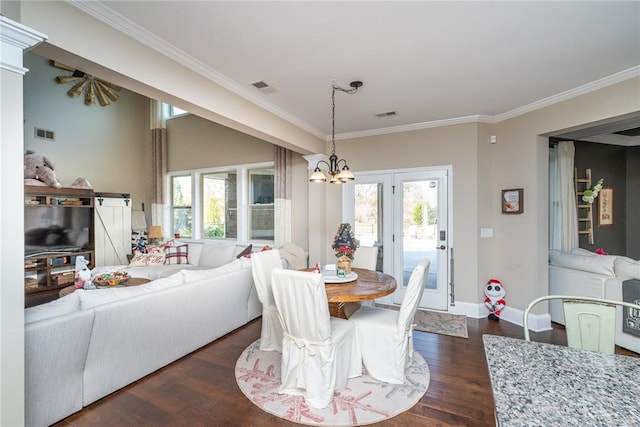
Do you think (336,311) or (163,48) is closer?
(163,48)

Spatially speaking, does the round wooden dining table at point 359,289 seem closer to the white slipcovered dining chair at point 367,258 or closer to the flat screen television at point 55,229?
the white slipcovered dining chair at point 367,258

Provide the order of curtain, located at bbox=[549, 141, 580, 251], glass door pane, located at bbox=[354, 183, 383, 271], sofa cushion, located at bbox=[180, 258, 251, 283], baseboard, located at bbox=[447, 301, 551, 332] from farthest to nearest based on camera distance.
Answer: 1. glass door pane, located at bbox=[354, 183, 383, 271]
2. curtain, located at bbox=[549, 141, 580, 251]
3. baseboard, located at bbox=[447, 301, 551, 332]
4. sofa cushion, located at bbox=[180, 258, 251, 283]

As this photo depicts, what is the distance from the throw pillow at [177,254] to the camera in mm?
5238

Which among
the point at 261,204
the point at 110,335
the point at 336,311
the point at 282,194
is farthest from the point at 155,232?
the point at 336,311

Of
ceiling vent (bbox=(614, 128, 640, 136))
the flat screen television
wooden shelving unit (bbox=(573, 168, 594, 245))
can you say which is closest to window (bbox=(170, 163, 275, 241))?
the flat screen television

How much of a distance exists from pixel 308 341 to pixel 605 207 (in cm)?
602

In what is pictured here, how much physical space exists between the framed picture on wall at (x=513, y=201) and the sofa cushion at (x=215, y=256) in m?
4.16

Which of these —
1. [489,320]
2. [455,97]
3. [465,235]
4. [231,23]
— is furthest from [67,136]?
[489,320]

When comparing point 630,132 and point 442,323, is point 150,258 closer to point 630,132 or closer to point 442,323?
point 442,323

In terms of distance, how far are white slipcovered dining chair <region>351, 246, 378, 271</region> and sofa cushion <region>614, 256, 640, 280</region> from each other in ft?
8.26

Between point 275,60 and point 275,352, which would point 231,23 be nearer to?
point 275,60

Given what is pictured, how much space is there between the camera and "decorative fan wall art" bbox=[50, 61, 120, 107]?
18.5 ft

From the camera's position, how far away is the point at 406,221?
172 inches

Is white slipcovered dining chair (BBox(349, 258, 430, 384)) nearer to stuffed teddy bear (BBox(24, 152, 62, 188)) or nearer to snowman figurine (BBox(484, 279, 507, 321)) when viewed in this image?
snowman figurine (BBox(484, 279, 507, 321))
